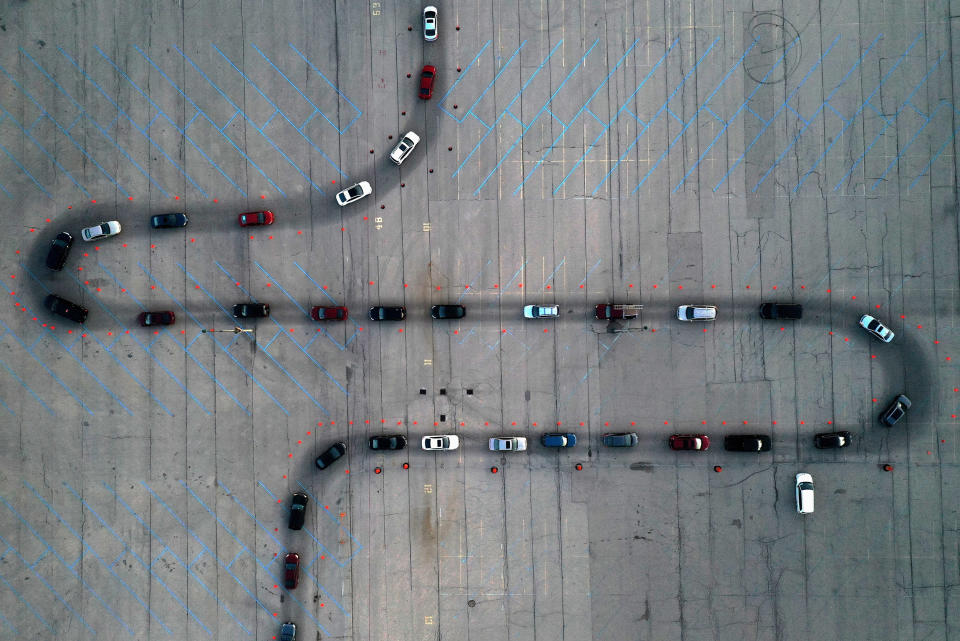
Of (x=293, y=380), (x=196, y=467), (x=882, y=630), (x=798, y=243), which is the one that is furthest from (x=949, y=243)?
(x=196, y=467)

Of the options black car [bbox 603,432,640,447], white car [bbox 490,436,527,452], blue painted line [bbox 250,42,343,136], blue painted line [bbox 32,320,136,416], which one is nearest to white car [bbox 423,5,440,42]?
blue painted line [bbox 250,42,343,136]

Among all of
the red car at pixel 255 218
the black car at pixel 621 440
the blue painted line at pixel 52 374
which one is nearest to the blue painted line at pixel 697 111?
the black car at pixel 621 440

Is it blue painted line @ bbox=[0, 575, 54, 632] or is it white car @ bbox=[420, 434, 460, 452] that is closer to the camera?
white car @ bbox=[420, 434, 460, 452]

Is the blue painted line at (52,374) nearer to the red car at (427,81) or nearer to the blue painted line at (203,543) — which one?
the blue painted line at (203,543)

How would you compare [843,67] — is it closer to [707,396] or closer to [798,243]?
[798,243]

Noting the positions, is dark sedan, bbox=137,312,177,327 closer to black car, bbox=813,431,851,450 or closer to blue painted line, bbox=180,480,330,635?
blue painted line, bbox=180,480,330,635
